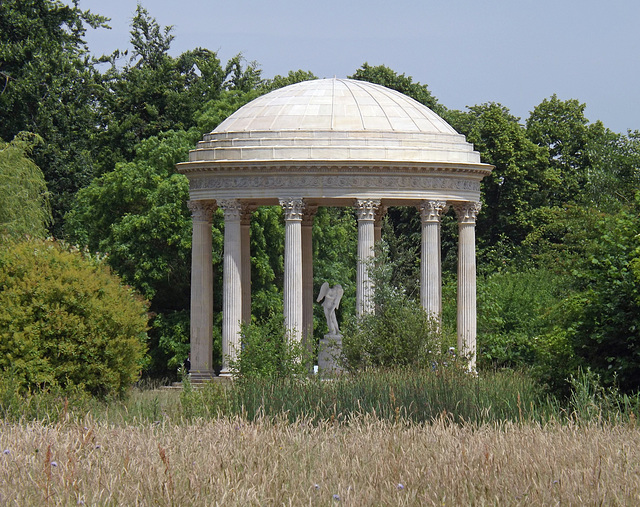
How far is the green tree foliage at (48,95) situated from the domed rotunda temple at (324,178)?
24.3 metres

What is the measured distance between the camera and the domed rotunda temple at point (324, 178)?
210 ft

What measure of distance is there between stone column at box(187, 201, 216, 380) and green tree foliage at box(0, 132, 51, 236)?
7.85 metres

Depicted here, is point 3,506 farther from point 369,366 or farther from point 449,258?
point 449,258

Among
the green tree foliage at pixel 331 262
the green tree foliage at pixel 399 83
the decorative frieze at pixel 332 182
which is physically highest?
the green tree foliage at pixel 399 83

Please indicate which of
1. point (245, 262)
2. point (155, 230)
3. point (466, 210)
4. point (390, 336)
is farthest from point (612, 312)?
point (155, 230)

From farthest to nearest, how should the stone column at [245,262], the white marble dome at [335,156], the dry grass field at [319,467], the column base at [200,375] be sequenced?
the stone column at [245,262], the column base at [200,375], the white marble dome at [335,156], the dry grass field at [319,467]

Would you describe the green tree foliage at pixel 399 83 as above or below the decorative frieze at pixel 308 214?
above

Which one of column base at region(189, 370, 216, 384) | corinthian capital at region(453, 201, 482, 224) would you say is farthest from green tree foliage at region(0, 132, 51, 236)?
corinthian capital at region(453, 201, 482, 224)

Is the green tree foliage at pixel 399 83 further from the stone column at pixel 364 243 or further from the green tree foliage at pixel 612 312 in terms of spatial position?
the green tree foliage at pixel 612 312

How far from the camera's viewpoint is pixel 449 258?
323 feet

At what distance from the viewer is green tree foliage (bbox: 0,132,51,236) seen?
224 ft

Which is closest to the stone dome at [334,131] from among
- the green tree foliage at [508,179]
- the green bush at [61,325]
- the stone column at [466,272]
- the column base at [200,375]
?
the stone column at [466,272]

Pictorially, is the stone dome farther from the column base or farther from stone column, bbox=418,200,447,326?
the column base

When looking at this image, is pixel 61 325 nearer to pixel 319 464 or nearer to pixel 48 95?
pixel 319 464
